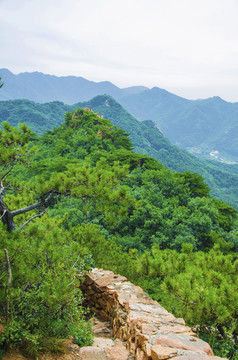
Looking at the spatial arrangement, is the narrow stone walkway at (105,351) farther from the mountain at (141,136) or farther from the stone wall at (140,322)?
the mountain at (141,136)

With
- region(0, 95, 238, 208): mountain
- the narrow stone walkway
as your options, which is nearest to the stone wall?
the narrow stone walkway

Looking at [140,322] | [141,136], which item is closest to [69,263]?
[140,322]

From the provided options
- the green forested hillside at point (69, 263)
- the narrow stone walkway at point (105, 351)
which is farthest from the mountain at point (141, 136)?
the narrow stone walkway at point (105, 351)

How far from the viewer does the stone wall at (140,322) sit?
320 centimetres

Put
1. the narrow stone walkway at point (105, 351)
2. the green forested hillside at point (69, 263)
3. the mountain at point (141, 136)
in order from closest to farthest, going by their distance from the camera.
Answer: the green forested hillside at point (69, 263) < the narrow stone walkway at point (105, 351) < the mountain at point (141, 136)

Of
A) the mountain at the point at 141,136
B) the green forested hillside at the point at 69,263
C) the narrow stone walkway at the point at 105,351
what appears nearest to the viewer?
the green forested hillside at the point at 69,263

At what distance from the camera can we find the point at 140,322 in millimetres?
4176

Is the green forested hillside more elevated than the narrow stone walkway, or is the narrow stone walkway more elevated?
the green forested hillside

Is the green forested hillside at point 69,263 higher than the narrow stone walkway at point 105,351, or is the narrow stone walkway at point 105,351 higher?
the green forested hillside at point 69,263

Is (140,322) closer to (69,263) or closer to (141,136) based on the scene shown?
(69,263)

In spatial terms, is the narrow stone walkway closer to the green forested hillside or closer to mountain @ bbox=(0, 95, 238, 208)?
the green forested hillside

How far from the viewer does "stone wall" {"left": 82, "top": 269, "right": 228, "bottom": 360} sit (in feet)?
10.5

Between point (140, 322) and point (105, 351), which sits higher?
point (140, 322)

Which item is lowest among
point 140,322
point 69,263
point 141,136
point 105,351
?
point 105,351
